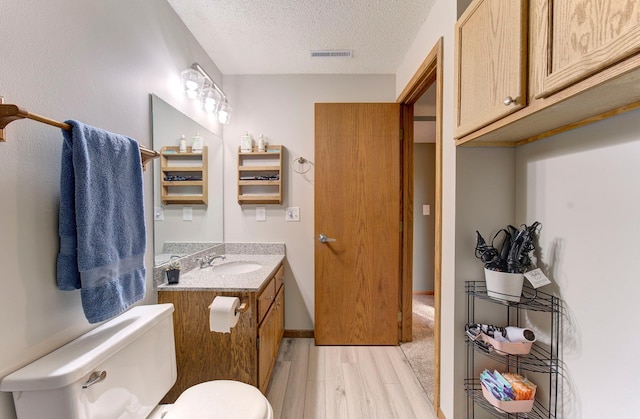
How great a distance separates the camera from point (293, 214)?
2.46 meters

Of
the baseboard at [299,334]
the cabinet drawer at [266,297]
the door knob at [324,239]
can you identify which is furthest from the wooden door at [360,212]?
the cabinet drawer at [266,297]

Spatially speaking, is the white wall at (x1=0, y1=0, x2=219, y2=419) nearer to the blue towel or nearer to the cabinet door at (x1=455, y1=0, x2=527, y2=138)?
the blue towel

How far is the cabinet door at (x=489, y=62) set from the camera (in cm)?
89

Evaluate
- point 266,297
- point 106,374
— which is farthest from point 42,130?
point 266,297

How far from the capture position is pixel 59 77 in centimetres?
91

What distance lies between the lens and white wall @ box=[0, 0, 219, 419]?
2.46 feet

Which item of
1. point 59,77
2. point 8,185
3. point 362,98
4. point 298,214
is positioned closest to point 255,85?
point 362,98

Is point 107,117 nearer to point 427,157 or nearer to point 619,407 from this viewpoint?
point 619,407

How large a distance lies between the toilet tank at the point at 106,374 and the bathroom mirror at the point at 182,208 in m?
0.50

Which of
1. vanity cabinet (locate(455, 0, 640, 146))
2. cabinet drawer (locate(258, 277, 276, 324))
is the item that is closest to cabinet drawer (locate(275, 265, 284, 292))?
cabinet drawer (locate(258, 277, 276, 324))

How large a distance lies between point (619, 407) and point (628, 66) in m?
1.10

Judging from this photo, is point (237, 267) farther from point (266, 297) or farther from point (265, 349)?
point (265, 349)

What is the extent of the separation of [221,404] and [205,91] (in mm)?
1951

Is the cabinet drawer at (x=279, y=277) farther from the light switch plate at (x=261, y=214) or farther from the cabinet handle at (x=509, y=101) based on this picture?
the cabinet handle at (x=509, y=101)
